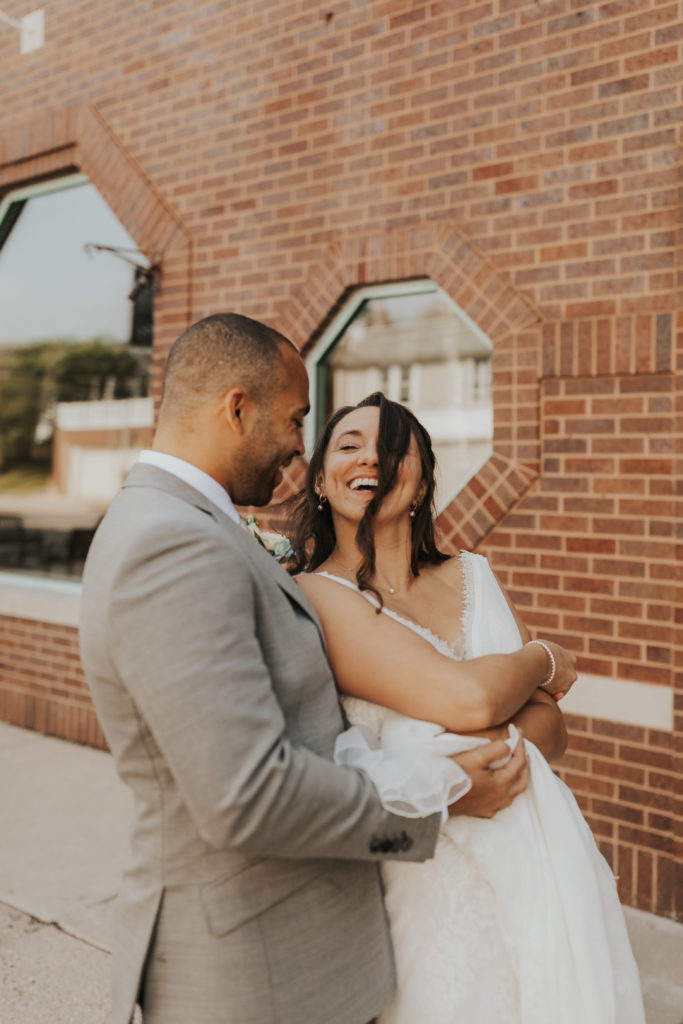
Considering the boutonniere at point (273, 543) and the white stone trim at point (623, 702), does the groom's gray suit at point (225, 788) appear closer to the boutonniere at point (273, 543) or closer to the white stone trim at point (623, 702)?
the boutonniere at point (273, 543)

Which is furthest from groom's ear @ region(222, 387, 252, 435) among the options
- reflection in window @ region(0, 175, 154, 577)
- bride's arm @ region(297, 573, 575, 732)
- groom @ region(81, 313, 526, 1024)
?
reflection in window @ region(0, 175, 154, 577)

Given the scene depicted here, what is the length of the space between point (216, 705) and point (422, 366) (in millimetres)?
3646

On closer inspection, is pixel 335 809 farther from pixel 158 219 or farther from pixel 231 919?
pixel 158 219

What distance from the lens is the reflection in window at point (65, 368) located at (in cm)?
633

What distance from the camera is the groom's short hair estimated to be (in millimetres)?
1589

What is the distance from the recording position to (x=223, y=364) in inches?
62.6

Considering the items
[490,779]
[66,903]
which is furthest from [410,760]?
[66,903]

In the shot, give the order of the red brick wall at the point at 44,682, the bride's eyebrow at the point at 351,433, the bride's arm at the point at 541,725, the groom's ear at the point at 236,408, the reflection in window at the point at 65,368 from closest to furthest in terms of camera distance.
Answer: the groom's ear at the point at 236,408 < the bride's arm at the point at 541,725 < the bride's eyebrow at the point at 351,433 < the red brick wall at the point at 44,682 < the reflection in window at the point at 65,368

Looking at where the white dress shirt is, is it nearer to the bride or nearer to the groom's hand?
the bride

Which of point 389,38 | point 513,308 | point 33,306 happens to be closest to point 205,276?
point 389,38

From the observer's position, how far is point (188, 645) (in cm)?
124

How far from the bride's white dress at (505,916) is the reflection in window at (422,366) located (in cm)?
269

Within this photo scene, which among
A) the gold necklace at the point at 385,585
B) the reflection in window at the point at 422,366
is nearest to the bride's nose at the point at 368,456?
the gold necklace at the point at 385,585

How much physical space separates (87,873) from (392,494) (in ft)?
9.30
